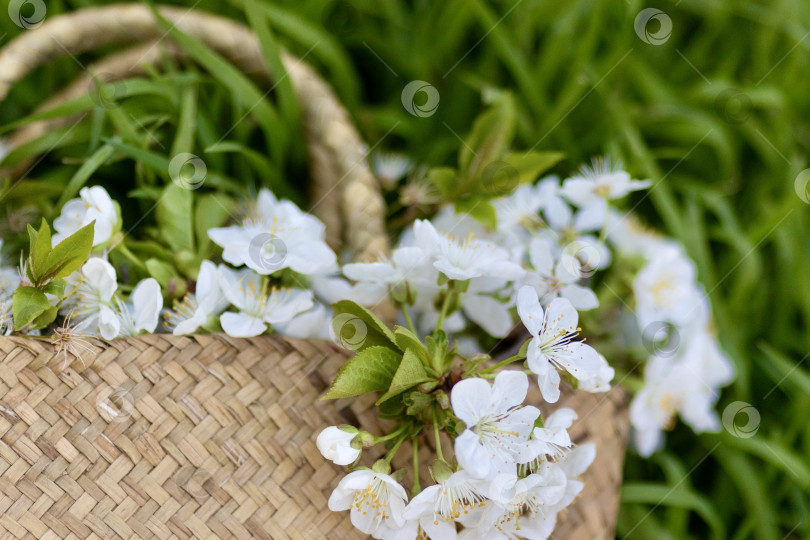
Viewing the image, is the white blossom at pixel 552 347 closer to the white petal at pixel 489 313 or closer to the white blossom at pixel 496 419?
the white blossom at pixel 496 419

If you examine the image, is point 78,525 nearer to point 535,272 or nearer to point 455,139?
point 535,272

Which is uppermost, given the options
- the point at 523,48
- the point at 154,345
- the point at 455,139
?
the point at 523,48

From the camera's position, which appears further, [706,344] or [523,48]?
[523,48]

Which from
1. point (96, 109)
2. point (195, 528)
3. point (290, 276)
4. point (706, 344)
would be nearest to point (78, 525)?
point (195, 528)

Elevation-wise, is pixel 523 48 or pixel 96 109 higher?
pixel 523 48
